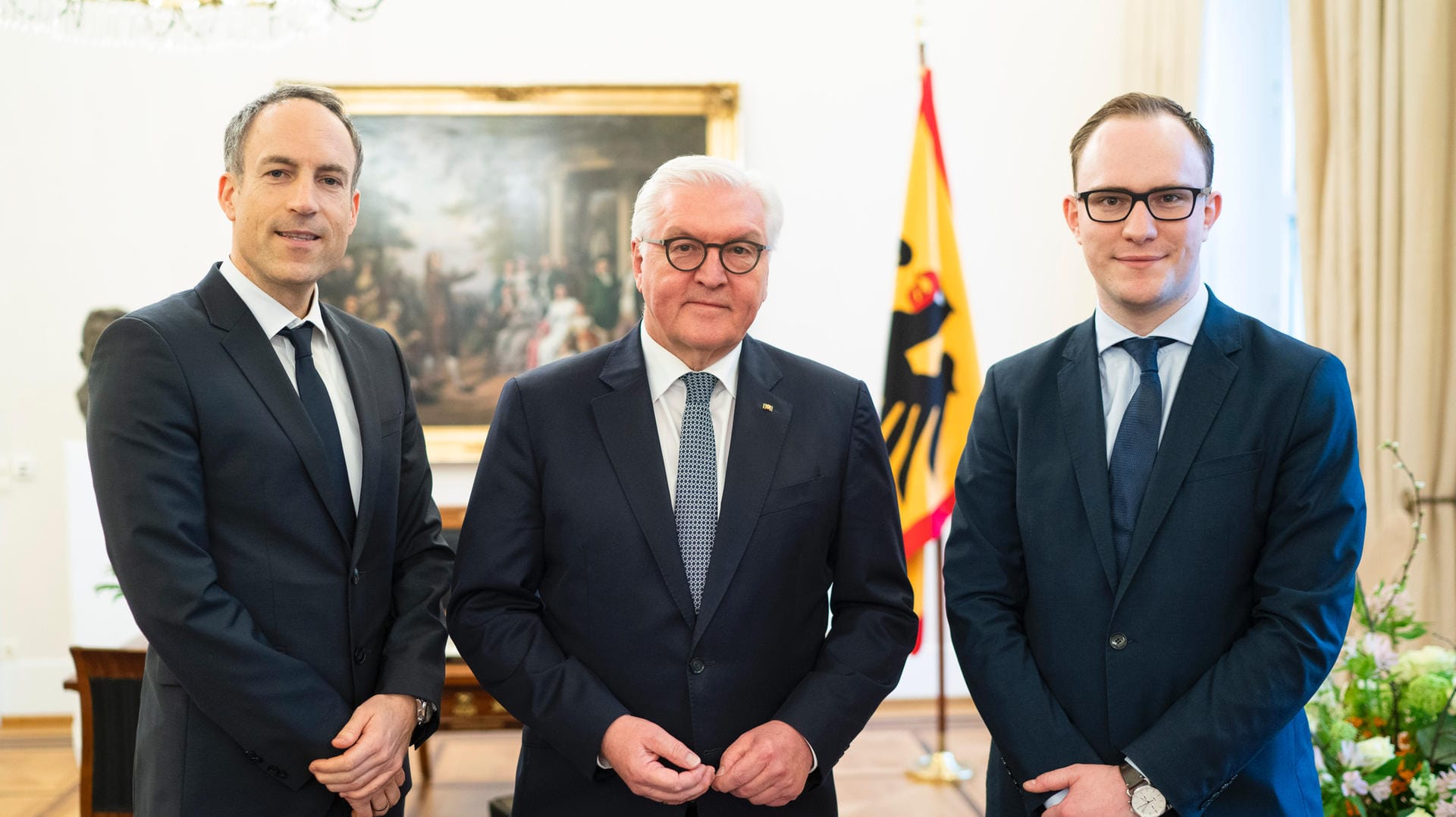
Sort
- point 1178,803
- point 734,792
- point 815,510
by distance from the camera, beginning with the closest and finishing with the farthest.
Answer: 1. point 1178,803
2. point 734,792
3. point 815,510

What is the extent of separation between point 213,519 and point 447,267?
3.66 metres

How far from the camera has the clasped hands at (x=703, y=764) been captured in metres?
1.72

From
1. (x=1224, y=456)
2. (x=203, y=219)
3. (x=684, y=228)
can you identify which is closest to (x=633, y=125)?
(x=203, y=219)

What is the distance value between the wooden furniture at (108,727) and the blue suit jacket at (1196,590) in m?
2.57

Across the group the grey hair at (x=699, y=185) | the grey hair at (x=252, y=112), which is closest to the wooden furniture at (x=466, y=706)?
the grey hair at (x=252, y=112)

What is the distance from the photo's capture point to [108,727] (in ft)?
10.5

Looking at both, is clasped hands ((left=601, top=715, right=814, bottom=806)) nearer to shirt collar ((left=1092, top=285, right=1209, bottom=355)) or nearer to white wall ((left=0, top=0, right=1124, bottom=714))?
shirt collar ((left=1092, top=285, right=1209, bottom=355))

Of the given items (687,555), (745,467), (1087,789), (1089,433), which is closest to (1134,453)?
(1089,433)

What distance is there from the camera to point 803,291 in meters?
5.45

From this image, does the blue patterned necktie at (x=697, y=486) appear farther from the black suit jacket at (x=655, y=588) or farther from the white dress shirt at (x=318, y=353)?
the white dress shirt at (x=318, y=353)

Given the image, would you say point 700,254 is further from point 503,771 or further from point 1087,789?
point 503,771

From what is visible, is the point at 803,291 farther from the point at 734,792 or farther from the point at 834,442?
the point at 734,792

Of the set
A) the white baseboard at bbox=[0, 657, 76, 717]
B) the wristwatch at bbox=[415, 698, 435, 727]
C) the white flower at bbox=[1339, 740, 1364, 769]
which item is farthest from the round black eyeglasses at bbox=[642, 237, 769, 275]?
the white baseboard at bbox=[0, 657, 76, 717]

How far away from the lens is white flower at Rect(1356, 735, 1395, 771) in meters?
2.14
